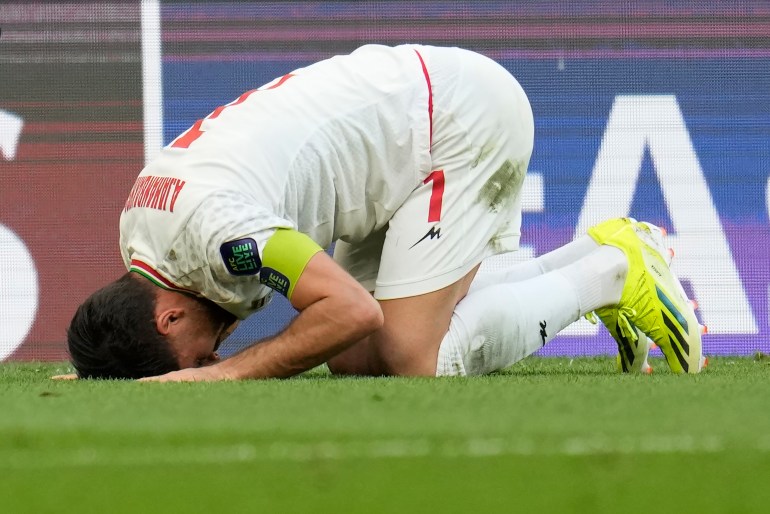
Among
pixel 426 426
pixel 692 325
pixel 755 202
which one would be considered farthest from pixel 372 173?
pixel 755 202

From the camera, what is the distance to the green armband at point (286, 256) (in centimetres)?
184

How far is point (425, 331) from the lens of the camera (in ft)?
7.20

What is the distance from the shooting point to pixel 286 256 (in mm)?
1842

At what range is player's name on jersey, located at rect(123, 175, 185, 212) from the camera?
1.91m

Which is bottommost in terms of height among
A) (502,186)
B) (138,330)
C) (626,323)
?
(626,323)

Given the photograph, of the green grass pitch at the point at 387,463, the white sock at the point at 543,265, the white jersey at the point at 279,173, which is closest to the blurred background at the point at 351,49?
the white sock at the point at 543,265

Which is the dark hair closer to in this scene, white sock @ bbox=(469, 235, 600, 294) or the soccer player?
the soccer player

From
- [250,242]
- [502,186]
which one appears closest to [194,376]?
[250,242]

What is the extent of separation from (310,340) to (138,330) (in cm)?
31

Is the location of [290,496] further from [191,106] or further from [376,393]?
[191,106]

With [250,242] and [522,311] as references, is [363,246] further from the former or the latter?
[250,242]

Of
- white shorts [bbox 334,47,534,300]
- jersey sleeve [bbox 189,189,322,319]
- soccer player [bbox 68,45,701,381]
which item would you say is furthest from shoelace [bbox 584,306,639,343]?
jersey sleeve [bbox 189,189,322,319]

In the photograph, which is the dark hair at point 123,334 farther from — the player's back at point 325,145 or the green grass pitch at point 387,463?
the green grass pitch at point 387,463

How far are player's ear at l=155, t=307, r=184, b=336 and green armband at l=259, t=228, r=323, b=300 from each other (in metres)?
0.22
